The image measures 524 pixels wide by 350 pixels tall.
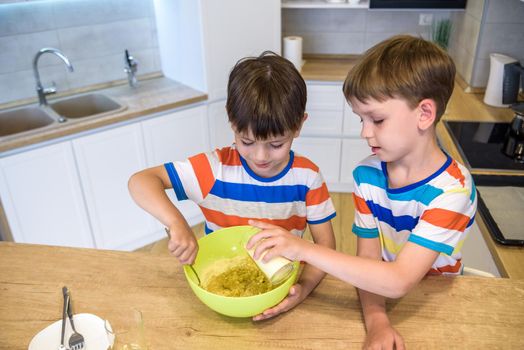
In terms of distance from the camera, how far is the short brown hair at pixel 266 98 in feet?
3.38

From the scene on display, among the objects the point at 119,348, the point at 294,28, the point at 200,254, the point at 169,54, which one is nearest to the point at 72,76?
the point at 169,54

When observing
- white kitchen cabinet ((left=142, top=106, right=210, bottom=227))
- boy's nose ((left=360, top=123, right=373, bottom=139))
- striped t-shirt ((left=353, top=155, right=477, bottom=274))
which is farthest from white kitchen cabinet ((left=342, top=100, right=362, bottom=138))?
boy's nose ((left=360, top=123, right=373, bottom=139))

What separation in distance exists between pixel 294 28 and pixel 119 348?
2.89 m

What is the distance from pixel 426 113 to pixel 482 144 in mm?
1200

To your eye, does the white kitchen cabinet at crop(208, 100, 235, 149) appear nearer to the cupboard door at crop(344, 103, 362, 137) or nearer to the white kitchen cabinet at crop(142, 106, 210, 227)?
the white kitchen cabinet at crop(142, 106, 210, 227)

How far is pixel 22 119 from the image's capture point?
8.30 feet

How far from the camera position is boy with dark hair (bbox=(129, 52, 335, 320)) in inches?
38.8

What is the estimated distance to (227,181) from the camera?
4.03 feet

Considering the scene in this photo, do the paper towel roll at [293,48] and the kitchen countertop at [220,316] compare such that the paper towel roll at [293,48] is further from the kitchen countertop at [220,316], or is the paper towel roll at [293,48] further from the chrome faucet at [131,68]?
the kitchen countertop at [220,316]

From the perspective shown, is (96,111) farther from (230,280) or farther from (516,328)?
(516,328)

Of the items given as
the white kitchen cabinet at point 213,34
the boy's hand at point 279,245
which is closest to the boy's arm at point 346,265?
the boy's hand at point 279,245

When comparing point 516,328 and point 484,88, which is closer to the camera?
point 516,328

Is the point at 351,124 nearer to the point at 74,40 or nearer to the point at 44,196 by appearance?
the point at 74,40

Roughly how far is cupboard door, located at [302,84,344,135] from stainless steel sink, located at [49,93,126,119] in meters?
1.23
